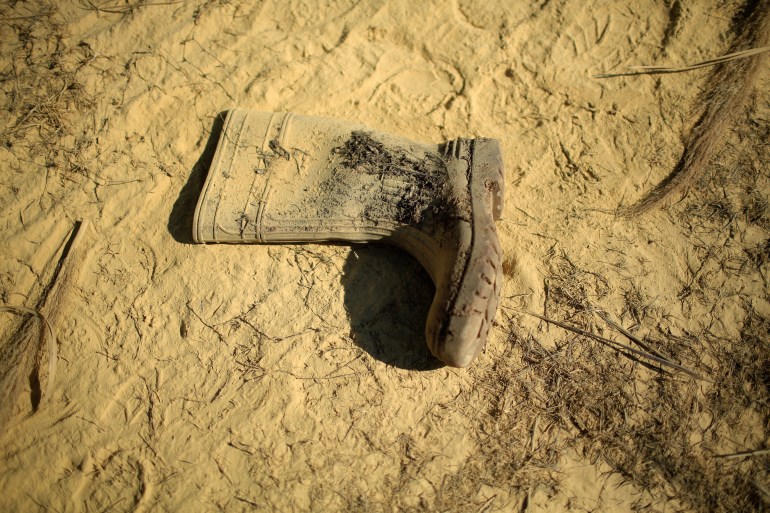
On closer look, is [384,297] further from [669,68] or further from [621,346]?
[669,68]

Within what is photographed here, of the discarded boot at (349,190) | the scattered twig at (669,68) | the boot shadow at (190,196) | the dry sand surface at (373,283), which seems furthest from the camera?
the scattered twig at (669,68)

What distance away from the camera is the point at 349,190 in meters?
2.39

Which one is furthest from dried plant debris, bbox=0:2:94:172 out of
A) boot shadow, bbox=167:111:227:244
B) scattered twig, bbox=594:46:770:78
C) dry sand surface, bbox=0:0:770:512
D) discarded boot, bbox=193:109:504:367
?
scattered twig, bbox=594:46:770:78

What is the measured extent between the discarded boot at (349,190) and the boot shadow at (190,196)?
16 centimetres

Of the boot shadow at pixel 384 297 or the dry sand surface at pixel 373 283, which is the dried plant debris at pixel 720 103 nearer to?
the dry sand surface at pixel 373 283

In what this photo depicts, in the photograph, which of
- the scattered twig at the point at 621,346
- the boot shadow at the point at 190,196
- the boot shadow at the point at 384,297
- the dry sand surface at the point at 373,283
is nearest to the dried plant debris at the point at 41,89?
the dry sand surface at the point at 373,283

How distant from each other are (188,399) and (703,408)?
2374 mm

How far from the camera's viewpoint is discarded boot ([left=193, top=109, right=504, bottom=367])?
223 cm

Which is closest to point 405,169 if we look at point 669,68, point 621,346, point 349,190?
point 349,190

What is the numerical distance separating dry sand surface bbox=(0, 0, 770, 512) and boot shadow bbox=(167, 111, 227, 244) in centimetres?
2

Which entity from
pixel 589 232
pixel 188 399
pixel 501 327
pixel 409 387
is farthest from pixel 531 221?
pixel 188 399

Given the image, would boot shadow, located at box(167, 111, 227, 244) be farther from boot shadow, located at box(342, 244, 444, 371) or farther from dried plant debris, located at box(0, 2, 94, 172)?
boot shadow, located at box(342, 244, 444, 371)

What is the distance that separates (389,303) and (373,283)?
0.13 meters

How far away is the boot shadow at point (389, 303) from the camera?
2.32m
